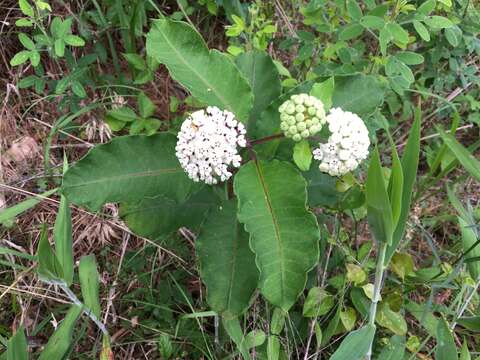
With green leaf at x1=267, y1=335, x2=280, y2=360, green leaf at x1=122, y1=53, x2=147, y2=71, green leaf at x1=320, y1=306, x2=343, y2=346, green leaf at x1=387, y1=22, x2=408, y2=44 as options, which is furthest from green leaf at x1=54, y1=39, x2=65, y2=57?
green leaf at x1=320, y1=306, x2=343, y2=346

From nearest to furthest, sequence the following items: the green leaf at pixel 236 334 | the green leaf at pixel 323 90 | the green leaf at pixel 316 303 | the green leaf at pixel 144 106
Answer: the green leaf at pixel 323 90, the green leaf at pixel 236 334, the green leaf at pixel 316 303, the green leaf at pixel 144 106

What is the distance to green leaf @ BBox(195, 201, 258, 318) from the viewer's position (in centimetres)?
185

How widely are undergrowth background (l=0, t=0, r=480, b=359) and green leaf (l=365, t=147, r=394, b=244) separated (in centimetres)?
60

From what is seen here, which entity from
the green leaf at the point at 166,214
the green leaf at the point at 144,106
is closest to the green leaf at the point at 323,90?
the green leaf at the point at 166,214

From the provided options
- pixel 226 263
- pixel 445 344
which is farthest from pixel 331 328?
pixel 226 263

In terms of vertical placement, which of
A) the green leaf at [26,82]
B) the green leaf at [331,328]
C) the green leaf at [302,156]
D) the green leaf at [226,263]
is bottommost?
the green leaf at [331,328]

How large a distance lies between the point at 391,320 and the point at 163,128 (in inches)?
60.7

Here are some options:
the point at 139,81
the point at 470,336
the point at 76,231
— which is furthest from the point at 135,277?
the point at 470,336

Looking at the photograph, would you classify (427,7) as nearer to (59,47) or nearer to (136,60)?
(136,60)

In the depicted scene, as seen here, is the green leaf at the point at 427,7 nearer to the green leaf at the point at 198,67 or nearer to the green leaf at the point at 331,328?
the green leaf at the point at 198,67

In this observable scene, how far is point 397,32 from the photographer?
2129mm

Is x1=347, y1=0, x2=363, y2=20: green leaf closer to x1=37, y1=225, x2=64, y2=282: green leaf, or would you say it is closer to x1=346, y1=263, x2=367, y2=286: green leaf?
x1=346, y1=263, x2=367, y2=286: green leaf

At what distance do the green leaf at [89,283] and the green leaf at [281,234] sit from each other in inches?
27.2

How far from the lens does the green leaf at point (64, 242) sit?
1.84m
